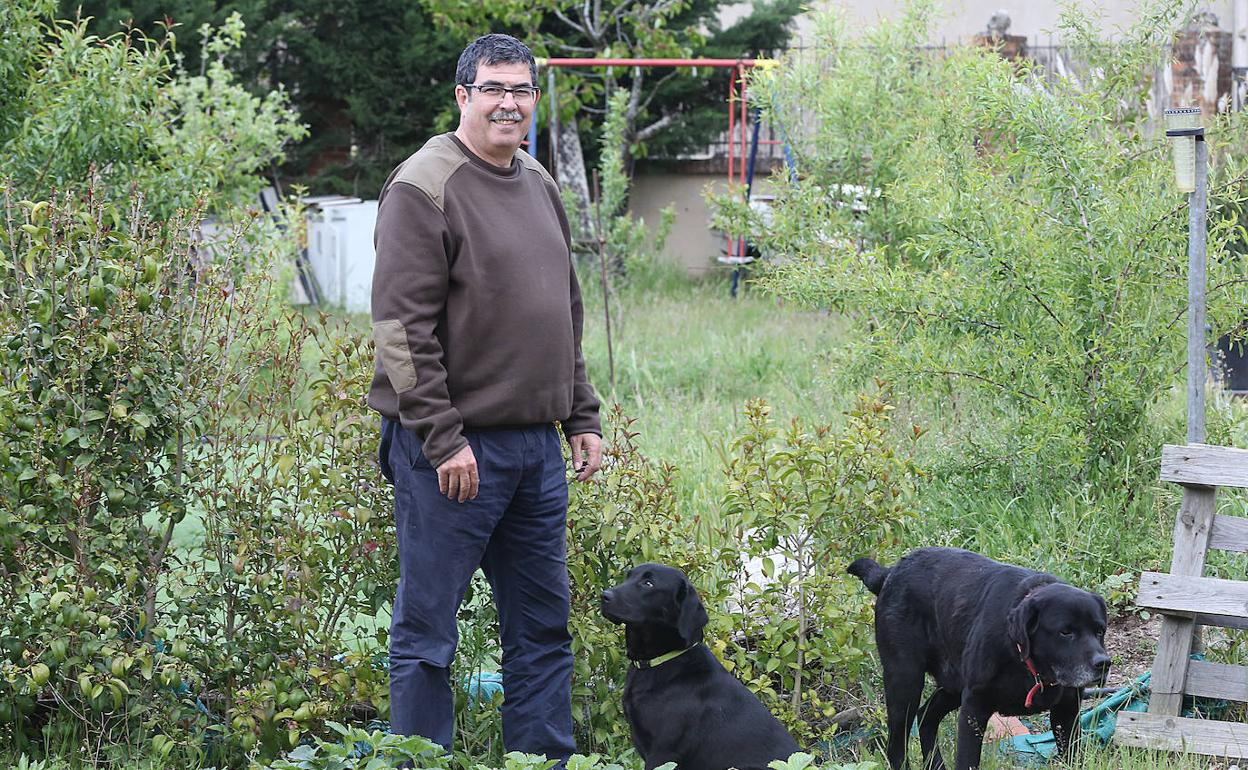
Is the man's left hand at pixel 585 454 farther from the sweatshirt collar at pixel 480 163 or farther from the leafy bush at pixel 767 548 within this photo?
the sweatshirt collar at pixel 480 163

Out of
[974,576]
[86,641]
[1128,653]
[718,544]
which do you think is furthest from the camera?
[718,544]

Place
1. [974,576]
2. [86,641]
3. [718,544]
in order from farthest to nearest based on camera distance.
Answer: [718,544]
[974,576]
[86,641]

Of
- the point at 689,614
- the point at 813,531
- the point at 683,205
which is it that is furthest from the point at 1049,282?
the point at 683,205

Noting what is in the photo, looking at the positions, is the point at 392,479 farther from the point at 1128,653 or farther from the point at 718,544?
the point at 1128,653

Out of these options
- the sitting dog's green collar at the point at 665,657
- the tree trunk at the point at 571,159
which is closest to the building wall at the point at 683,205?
the tree trunk at the point at 571,159

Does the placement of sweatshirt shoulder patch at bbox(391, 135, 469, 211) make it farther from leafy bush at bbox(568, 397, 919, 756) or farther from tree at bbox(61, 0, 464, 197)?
tree at bbox(61, 0, 464, 197)

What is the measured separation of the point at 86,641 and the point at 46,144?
321 centimetres

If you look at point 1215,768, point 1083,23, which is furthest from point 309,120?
point 1215,768

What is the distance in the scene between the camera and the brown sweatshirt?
346 cm

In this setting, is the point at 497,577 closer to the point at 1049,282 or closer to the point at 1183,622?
the point at 1183,622

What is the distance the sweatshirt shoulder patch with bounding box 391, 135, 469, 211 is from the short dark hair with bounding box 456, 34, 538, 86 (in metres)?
0.19

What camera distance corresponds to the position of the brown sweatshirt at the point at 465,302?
3463 mm

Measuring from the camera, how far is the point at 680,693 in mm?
3846

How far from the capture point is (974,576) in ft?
13.5
